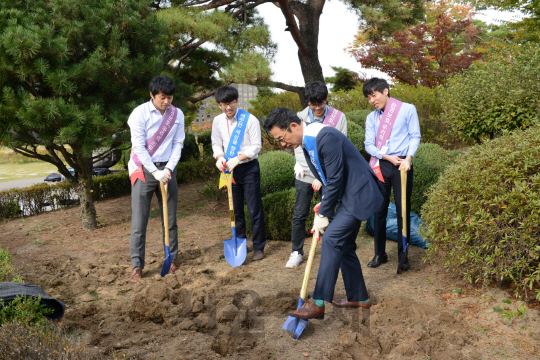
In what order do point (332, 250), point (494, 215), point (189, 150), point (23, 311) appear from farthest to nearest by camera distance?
point (189, 150) → point (494, 215) → point (332, 250) → point (23, 311)

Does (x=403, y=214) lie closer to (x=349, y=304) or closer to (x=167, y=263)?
(x=349, y=304)

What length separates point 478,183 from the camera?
11.3 ft

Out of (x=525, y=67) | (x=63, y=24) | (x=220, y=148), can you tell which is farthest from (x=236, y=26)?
(x=525, y=67)

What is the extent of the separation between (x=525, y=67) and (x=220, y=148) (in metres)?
4.12

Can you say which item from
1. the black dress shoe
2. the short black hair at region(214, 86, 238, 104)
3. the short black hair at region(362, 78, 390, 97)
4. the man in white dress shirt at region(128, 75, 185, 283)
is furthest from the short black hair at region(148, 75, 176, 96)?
the black dress shoe

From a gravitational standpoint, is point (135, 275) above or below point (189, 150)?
below

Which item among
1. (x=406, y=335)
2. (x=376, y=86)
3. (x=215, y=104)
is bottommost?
(x=406, y=335)

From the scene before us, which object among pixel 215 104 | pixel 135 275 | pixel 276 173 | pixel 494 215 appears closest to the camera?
pixel 494 215

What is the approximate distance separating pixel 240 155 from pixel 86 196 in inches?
128

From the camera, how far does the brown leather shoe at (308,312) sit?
3.05m

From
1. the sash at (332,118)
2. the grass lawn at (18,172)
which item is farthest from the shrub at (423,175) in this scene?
the grass lawn at (18,172)

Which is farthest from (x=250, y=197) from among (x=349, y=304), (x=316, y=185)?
(x=349, y=304)

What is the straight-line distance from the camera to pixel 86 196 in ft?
21.6

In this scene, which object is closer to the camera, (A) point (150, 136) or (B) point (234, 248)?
(A) point (150, 136)
